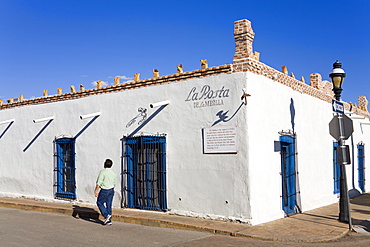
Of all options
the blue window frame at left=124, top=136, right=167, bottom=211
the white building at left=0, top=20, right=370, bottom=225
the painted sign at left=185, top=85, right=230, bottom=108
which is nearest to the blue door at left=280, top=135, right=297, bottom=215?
the white building at left=0, top=20, right=370, bottom=225

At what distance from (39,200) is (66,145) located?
86.4 inches

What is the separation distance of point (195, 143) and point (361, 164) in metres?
10.2

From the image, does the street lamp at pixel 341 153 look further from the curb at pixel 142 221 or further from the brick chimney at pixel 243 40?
the brick chimney at pixel 243 40

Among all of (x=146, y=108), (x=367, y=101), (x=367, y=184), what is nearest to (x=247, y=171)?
(x=146, y=108)

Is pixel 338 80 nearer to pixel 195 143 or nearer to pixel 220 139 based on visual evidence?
pixel 220 139

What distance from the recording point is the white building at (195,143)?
9789 millimetres

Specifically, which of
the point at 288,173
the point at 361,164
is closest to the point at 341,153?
the point at 288,173

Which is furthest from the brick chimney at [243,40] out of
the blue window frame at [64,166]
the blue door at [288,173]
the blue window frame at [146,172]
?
the blue window frame at [64,166]

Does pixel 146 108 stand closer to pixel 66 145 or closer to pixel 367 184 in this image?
pixel 66 145

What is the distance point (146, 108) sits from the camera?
37.8 feet

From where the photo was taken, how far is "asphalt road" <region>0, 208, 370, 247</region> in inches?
308

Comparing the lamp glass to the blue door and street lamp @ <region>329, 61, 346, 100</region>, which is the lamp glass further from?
the blue door

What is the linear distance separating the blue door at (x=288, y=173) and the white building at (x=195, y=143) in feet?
0.09

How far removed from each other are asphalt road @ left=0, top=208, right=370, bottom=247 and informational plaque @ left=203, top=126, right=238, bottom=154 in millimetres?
2085
